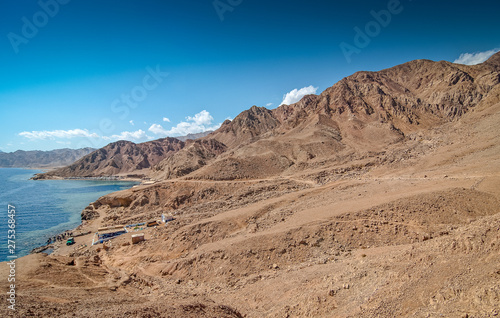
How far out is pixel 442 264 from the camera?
11086 millimetres

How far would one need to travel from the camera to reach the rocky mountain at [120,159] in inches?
6033

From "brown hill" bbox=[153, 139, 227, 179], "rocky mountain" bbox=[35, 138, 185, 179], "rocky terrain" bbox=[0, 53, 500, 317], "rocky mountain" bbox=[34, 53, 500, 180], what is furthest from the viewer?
"rocky mountain" bbox=[35, 138, 185, 179]

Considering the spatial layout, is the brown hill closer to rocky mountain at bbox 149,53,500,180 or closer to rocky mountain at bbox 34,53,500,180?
rocky mountain at bbox 34,53,500,180

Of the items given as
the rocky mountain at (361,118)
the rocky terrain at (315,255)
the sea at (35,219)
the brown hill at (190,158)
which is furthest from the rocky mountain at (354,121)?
the sea at (35,219)

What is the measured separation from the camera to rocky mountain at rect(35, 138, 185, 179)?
503 feet

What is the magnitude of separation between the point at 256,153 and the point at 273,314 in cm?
5352

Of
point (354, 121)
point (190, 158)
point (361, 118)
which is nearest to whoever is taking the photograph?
point (354, 121)

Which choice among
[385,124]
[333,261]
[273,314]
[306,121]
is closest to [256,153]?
[306,121]

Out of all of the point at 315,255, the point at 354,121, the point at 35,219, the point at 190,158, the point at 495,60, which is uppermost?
the point at 495,60

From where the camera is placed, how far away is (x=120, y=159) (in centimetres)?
16850

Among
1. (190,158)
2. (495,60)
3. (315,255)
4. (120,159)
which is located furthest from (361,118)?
(120,159)

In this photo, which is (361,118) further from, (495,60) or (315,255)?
(315,255)

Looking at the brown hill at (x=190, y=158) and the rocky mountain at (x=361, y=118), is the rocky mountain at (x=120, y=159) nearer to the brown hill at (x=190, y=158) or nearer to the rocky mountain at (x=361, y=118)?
the brown hill at (x=190, y=158)

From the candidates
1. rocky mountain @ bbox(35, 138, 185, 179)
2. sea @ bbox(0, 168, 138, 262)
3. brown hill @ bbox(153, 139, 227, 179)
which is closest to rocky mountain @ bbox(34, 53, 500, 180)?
brown hill @ bbox(153, 139, 227, 179)
